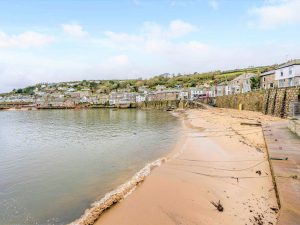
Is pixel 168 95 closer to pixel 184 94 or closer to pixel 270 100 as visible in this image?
pixel 184 94

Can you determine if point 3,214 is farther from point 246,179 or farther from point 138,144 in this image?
point 138,144

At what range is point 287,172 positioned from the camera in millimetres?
11398

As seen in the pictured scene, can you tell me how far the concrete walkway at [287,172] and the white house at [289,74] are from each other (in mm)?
27418

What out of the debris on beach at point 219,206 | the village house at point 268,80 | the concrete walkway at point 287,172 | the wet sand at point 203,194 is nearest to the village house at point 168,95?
the village house at point 268,80

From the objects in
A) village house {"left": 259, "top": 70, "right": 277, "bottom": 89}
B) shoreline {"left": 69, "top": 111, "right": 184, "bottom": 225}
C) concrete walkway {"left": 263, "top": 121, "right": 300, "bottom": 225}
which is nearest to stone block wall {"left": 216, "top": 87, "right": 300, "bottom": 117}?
village house {"left": 259, "top": 70, "right": 277, "bottom": 89}

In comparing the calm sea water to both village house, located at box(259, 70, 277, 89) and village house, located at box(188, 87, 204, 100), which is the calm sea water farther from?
village house, located at box(188, 87, 204, 100)

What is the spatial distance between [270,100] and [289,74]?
9045 millimetres

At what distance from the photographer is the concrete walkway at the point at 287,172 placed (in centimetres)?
786

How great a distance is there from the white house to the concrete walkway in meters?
27.4

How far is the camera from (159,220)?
9.33 m

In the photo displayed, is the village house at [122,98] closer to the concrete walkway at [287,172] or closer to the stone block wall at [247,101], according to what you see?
the stone block wall at [247,101]

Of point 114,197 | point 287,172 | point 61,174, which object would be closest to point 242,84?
point 287,172

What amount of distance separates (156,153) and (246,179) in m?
9.40

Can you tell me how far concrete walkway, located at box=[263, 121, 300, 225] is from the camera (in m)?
7.86
